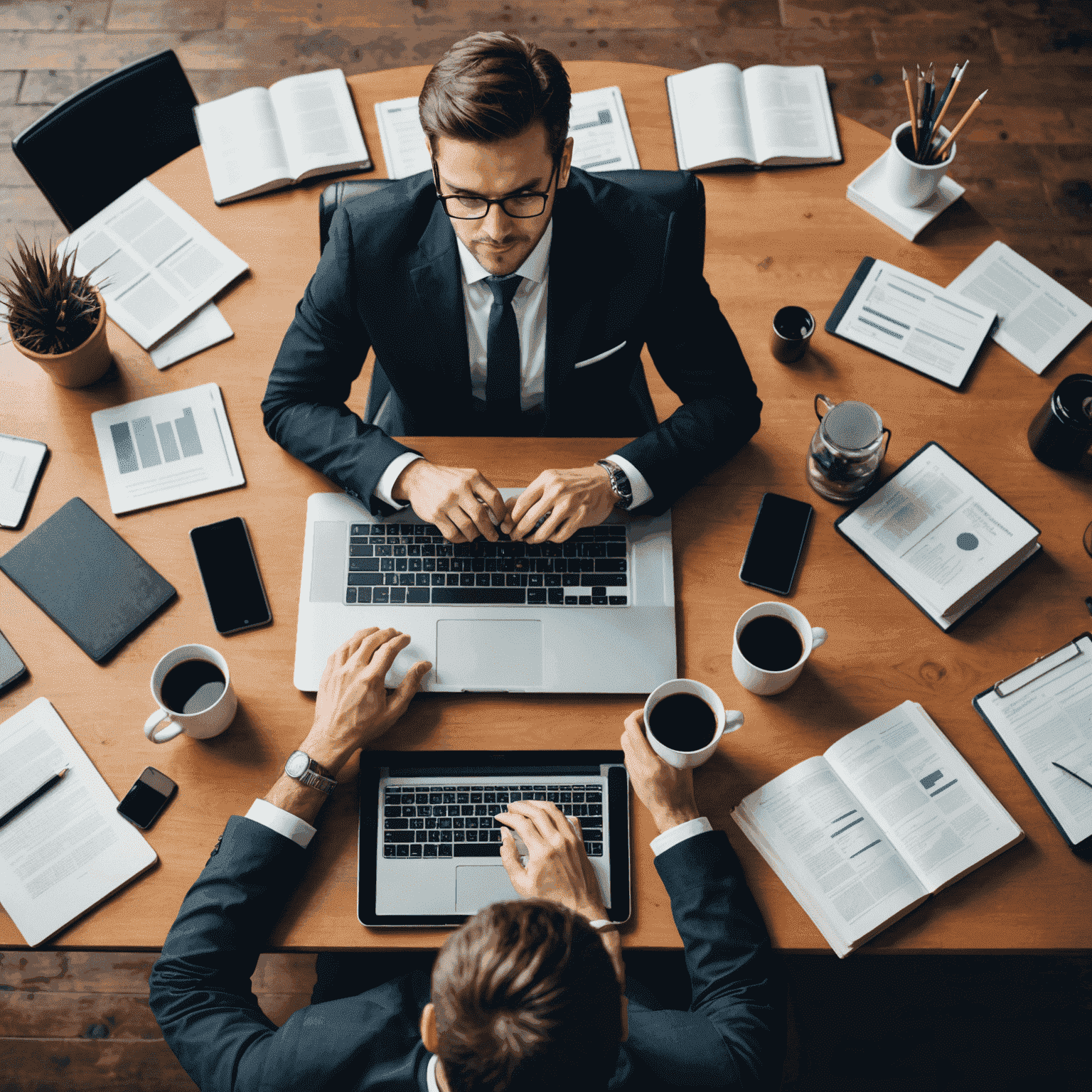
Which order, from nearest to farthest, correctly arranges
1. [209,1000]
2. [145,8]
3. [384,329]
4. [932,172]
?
[209,1000] → [384,329] → [932,172] → [145,8]

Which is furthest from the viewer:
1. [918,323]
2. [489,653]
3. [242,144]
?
[242,144]

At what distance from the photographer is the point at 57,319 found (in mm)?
1633

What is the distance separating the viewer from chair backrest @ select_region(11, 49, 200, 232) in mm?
1834

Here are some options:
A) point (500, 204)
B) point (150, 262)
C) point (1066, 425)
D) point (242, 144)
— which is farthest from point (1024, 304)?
point (150, 262)

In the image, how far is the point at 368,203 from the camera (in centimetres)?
159

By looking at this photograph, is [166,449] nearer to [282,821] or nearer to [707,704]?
[282,821]

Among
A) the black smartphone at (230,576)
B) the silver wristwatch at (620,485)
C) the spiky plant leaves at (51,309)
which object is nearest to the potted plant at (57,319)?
the spiky plant leaves at (51,309)

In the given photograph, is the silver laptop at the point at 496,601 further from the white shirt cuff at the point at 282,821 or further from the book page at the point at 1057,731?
the book page at the point at 1057,731

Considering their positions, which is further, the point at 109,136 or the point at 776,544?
the point at 109,136

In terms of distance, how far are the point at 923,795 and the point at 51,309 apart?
167 cm

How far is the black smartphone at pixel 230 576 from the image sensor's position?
156 cm

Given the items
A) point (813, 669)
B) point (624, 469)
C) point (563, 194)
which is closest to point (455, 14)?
point (563, 194)

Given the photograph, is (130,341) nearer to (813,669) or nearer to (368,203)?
(368,203)

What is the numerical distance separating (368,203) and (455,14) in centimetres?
208
